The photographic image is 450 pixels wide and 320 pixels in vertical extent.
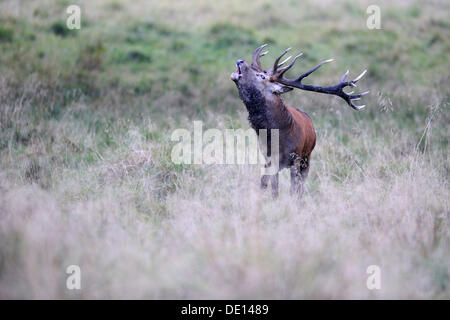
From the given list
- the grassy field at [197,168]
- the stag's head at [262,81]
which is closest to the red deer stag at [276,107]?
the stag's head at [262,81]

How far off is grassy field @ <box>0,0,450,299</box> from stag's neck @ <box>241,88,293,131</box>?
28.7 inches

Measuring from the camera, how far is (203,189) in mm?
5938

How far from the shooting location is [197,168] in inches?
264

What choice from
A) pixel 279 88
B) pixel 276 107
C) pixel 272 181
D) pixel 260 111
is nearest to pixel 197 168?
pixel 272 181

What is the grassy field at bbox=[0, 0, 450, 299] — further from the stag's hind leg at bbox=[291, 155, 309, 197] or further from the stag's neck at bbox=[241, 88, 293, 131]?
the stag's neck at bbox=[241, 88, 293, 131]

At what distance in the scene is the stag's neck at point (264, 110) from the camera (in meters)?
5.68

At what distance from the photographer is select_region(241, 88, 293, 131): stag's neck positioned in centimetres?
568

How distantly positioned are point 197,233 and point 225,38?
911 cm

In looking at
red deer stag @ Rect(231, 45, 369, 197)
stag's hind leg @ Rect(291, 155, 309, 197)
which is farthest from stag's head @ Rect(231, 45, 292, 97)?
stag's hind leg @ Rect(291, 155, 309, 197)

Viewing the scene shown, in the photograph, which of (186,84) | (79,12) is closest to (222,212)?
(186,84)

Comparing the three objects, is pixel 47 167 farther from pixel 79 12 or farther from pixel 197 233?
pixel 79 12

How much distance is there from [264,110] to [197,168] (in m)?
1.47

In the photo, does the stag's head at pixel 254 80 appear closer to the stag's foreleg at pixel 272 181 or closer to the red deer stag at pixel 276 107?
the red deer stag at pixel 276 107

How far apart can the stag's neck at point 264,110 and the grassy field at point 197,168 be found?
0.73m
